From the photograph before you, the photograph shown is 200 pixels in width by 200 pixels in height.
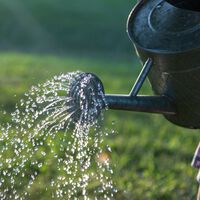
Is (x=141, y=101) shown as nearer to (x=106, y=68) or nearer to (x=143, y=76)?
(x=143, y=76)

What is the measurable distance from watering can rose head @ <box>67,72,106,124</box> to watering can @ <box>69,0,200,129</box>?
0.02 meters

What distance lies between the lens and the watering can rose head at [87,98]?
122 inches

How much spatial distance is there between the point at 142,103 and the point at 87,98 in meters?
0.25

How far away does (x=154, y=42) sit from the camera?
3.28m

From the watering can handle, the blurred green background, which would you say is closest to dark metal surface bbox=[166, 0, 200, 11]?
the watering can handle

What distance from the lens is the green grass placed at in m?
4.89

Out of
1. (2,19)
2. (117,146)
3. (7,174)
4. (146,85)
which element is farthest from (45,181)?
(2,19)

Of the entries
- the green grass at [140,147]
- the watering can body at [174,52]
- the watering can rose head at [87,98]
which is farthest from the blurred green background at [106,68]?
the watering can rose head at [87,98]

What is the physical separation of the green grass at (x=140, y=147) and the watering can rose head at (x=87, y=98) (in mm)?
1581

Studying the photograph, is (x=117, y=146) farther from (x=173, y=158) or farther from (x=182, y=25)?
(x=182, y=25)

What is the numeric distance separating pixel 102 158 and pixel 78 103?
215cm

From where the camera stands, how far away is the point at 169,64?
3.21m

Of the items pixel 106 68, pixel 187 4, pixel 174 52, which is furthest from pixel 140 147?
pixel 106 68

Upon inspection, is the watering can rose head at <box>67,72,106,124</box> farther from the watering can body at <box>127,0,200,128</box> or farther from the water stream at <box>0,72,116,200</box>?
the water stream at <box>0,72,116,200</box>
